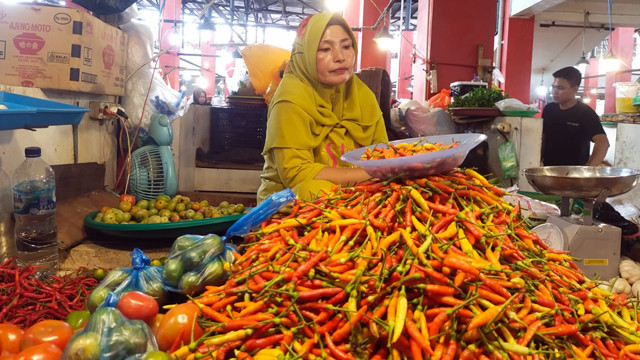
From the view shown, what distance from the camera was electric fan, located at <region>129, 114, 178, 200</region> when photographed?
3865 millimetres

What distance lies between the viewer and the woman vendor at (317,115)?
7.70 ft

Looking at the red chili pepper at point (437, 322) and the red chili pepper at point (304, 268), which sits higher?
the red chili pepper at point (304, 268)

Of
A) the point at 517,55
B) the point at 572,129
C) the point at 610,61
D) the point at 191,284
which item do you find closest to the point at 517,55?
the point at 517,55

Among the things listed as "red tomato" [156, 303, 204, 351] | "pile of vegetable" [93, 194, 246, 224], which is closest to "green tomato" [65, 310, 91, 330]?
"red tomato" [156, 303, 204, 351]

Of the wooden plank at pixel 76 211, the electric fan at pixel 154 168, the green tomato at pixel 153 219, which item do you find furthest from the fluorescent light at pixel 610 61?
the wooden plank at pixel 76 211

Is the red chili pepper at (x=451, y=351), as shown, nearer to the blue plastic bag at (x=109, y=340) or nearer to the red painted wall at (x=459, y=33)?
the blue plastic bag at (x=109, y=340)

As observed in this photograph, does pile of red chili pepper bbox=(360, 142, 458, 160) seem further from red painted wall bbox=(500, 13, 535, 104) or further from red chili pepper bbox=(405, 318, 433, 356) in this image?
red painted wall bbox=(500, 13, 535, 104)

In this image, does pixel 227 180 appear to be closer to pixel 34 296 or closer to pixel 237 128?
pixel 237 128

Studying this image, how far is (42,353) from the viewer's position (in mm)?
1212

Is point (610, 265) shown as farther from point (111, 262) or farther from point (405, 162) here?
point (111, 262)

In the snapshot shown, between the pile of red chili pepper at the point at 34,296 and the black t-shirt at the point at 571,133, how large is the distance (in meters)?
4.73

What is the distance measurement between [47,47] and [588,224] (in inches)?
136

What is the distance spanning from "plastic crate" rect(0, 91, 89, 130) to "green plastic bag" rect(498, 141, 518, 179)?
364 centimetres

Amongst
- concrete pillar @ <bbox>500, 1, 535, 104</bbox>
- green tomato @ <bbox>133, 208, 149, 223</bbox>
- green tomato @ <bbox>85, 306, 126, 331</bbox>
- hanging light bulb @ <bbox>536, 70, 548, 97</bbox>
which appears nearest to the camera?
green tomato @ <bbox>85, 306, 126, 331</bbox>
